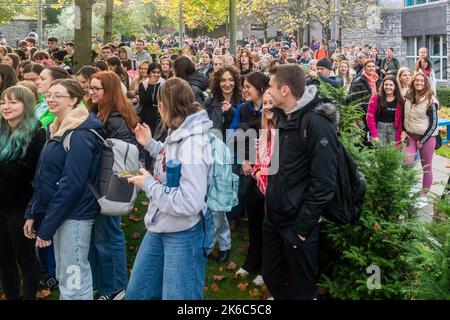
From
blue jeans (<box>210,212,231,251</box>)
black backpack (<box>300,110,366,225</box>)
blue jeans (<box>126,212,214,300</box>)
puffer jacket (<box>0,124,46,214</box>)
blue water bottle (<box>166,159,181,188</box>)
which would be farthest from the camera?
blue jeans (<box>210,212,231,251</box>)

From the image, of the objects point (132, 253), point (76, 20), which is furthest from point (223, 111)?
point (76, 20)

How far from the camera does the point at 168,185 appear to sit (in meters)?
3.55

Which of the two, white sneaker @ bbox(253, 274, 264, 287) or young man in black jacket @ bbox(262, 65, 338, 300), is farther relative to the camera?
white sneaker @ bbox(253, 274, 264, 287)

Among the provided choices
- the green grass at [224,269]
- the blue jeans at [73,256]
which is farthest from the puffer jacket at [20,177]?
the green grass at [224,269]

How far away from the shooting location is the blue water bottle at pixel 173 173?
11.4ft

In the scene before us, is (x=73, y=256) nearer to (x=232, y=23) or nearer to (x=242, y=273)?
(x=242, y=273)

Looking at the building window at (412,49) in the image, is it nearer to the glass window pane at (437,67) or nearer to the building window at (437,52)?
the building window at (437,52)

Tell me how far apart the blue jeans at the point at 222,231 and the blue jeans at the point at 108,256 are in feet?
4.05

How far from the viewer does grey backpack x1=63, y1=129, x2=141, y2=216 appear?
4.30 meters

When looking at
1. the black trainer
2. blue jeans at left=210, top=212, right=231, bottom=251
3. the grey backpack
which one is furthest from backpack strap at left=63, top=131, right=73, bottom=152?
the black trainer

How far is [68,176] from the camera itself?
418cm

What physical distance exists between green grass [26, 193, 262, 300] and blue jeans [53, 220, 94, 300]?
1.04m

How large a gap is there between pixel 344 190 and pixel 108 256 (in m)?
2.31

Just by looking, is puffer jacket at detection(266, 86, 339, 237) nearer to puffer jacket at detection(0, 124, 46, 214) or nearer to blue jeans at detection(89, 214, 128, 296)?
blue jeans at detection(89, 214, 128, 296)
